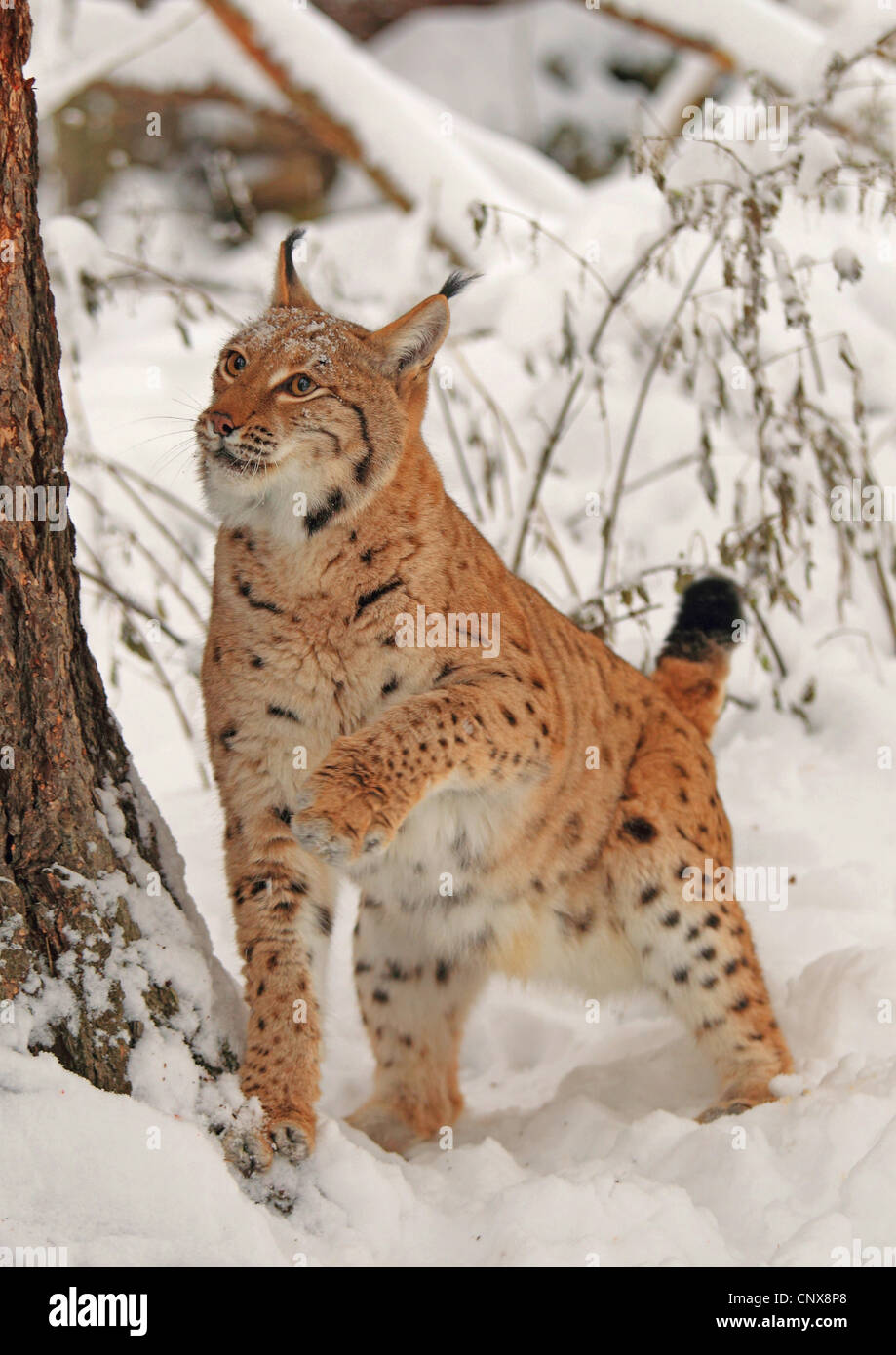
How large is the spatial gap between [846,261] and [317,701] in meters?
2.20

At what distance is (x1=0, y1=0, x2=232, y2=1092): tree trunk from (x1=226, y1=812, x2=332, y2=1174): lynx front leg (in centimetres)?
23

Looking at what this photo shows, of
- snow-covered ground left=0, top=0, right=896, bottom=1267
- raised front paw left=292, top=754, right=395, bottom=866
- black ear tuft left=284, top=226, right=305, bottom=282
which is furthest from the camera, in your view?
black ear tuft left=284, top=226, right=305, bottom=282

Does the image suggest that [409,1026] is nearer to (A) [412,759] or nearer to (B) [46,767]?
(A) [412,759]

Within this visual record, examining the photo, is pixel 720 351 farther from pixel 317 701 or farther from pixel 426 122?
pixel 426 122

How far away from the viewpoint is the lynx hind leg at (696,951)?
4051 mm

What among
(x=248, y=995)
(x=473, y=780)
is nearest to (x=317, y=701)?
(x=473, y=780)

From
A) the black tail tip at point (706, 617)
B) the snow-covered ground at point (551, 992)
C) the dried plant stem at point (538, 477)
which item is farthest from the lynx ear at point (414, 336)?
the dried plant stem at point (538, 477)

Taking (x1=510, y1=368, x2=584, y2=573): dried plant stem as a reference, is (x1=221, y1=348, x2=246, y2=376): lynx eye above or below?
below

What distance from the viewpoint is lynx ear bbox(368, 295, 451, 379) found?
3.69 meters

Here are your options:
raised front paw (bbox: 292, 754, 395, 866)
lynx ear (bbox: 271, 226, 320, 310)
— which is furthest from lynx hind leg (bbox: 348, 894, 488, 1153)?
lynx ear (bbox: 271, 226, 320, 310)

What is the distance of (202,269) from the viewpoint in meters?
11.3

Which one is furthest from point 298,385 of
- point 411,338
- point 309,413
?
point 411,338

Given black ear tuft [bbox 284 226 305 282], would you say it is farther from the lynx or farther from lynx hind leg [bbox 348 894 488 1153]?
lynx hind leg [bbox 348 894 488 1153]

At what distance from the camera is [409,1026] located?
4.29m
